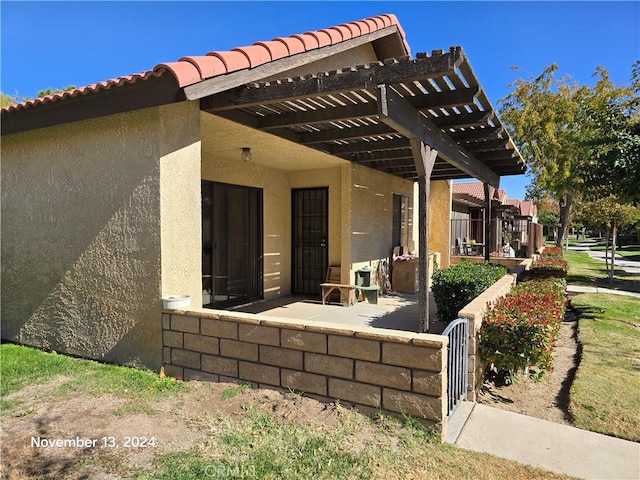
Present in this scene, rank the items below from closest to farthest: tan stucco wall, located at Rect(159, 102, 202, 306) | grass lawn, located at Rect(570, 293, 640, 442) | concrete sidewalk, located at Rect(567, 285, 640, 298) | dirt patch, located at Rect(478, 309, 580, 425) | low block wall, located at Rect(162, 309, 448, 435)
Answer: low block wall, located at Rect(162, 309, 448, 435), grass lawn, located at Rect(570, 293, 640, 442), dirt patch, located at Rect(478, 309, 580, 425), tan stucco wall, located at Rect(159, 102, 202, 306), concrete sidewalk, located at Rect(567, 285, 640, 298)

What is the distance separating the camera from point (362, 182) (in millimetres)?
9688

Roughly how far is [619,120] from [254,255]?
26.8ft

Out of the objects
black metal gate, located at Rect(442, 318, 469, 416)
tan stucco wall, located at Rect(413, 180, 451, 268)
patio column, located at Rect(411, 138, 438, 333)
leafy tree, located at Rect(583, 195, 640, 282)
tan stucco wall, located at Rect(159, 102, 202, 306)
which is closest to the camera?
black metal gate, located at Rect(442, 318, 469, 416)

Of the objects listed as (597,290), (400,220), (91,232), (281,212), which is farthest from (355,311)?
(597,290)

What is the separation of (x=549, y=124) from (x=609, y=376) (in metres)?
15.5

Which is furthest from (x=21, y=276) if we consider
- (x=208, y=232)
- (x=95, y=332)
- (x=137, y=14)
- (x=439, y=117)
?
(x=439, y=117)

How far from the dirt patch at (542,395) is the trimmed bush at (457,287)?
151 cm

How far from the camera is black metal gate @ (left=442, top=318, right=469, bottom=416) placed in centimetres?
370

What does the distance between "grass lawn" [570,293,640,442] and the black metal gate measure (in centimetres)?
110

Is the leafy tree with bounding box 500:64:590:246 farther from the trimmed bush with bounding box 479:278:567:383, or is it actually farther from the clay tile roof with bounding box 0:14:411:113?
the clay tile roof with bounding box 0:14:411:113

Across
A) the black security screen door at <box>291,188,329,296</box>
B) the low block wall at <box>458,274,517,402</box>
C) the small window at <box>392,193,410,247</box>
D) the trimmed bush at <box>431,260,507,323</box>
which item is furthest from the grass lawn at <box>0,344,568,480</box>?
the small window at <box>392,193,410,247</box>

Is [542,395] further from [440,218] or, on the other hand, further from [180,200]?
[440,218]

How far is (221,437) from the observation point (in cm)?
332

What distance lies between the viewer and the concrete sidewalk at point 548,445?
3086 millimetres
